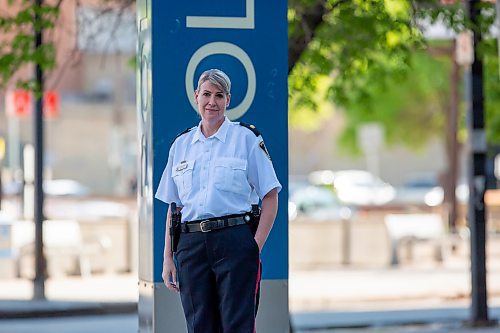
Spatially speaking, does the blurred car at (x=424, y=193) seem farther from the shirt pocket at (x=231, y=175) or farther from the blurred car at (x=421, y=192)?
the shirt pocket at (x=231, y=175)

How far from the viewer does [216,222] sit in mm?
6113

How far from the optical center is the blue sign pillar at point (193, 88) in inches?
265

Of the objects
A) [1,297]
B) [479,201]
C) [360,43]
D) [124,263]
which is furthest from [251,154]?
[124,263]

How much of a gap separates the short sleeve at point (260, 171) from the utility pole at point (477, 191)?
27.8 ft

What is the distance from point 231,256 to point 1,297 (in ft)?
39.6

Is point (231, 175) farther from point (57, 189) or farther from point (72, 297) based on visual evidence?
point (57, 189)

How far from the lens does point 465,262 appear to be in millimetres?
25000

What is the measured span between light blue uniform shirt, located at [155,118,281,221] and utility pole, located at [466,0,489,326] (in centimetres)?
845

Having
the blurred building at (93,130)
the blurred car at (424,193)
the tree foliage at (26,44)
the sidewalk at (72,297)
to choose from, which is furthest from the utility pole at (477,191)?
the blurred building at (93,130)

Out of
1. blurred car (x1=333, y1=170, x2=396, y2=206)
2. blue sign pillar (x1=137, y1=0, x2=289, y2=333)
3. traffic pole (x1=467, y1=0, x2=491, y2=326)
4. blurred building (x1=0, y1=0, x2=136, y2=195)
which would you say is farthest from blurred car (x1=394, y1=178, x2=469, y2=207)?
blue sign pillar (x1=137, y1=0, x2=289, y2=333)

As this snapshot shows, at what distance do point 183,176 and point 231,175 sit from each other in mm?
260

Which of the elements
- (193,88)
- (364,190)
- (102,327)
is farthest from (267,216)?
Result: (364,190)

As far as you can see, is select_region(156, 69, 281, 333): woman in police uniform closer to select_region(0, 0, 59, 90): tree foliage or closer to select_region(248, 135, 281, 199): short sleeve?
select_region(248, 135, 281, 199): short sleeve

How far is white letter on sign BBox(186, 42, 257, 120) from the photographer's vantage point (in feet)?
22.2
